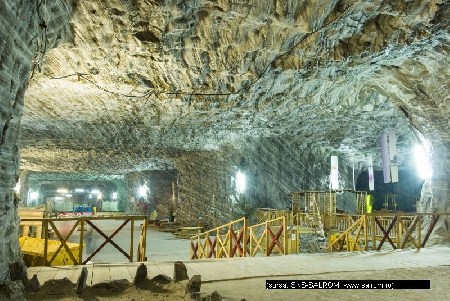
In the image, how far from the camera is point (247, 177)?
1738 centimetres

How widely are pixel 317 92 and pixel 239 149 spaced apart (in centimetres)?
654

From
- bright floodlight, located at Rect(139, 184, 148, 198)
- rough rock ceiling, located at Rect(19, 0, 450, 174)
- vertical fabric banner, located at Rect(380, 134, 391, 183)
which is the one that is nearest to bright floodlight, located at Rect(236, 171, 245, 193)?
rough rock ceiling, located at Rect(19, 0, 450, 174)

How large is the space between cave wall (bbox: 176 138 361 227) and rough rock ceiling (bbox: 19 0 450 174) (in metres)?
1.67

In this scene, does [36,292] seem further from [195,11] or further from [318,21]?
[318,21]

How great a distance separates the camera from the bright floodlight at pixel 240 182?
17.3 meters

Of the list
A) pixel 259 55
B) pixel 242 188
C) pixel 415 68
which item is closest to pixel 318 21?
pixel 259 55

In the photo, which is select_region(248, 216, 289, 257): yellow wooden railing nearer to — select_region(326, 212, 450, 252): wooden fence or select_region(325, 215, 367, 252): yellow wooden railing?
select_region(325, 215, 367, 252): yellow wooden railing

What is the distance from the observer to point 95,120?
43.8 ft

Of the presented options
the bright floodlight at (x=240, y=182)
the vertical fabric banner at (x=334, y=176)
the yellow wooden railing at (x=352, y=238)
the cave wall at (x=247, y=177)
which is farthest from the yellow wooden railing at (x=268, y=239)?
the vertical fabric banner at (x=334, y=176)

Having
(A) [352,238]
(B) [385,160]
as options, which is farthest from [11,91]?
(B) [385,160]

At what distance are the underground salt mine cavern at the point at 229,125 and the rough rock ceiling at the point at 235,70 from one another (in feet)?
0.15

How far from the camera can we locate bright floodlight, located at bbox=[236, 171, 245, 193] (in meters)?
17.3

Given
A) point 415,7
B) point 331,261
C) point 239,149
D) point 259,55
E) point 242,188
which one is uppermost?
point 415,7

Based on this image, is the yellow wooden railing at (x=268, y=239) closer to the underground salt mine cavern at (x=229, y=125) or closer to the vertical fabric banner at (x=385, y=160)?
the underground salt mine cavern at (x=229, y=125)
